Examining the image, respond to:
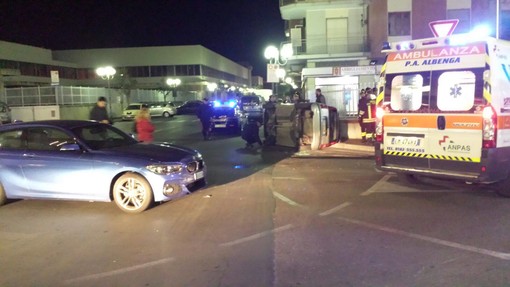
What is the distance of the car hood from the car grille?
0.29ft

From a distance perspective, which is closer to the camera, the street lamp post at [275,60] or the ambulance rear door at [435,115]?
the ambulance rear door at [435,115]

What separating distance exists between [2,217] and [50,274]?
3.14 meters

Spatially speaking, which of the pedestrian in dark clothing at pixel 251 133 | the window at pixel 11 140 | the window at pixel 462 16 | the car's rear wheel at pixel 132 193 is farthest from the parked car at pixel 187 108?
the car's rear wheel at pixel 132 193

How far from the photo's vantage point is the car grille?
314 inches

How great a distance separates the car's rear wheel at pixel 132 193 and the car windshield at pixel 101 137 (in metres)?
0.78

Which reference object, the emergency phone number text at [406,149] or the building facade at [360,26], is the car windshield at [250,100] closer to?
the building facade at [360,26]

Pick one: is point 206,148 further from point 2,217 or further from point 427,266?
point 427,266

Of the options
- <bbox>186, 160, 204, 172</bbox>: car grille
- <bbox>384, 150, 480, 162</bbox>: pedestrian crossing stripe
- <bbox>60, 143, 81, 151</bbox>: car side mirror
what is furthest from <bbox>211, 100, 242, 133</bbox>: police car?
<bbox>60, 143, 81, 151</bbox>: car side mirror

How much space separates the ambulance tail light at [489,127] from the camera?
7.32 metres

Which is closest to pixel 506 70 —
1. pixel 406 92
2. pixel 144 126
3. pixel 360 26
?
pixel 406 92

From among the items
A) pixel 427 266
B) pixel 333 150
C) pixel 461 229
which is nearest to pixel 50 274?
pixel 427 266

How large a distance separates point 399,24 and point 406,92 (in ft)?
88.9

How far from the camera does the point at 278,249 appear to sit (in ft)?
18.6

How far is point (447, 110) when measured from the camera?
311 inches
